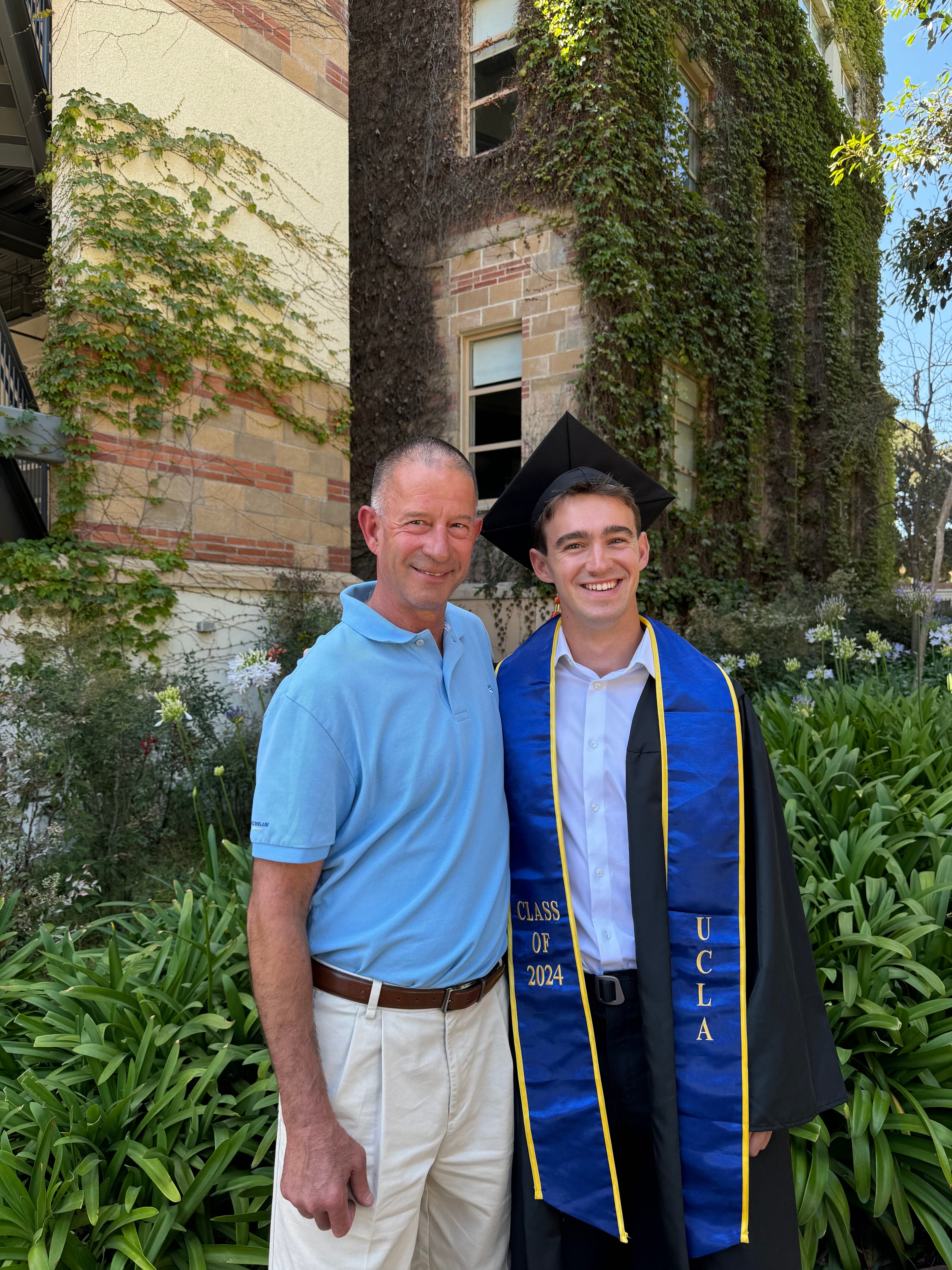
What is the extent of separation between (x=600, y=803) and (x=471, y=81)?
1082 centimetres

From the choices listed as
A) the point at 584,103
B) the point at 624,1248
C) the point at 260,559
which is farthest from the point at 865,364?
the point at 624,1248

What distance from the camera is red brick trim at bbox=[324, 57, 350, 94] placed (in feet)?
24.5

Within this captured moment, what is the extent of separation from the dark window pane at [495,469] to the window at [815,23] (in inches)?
393

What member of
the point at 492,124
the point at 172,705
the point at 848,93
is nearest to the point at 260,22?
the point at 492,124

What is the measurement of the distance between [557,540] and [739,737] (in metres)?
0.68

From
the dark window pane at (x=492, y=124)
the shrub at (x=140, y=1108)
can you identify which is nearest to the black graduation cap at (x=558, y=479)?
the shrub at (x=140, y=1108)

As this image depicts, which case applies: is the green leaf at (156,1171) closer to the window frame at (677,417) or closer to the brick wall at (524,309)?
the brick wall at (524,309)

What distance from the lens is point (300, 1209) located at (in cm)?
158

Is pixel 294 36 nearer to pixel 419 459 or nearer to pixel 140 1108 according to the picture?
pixel 419 459

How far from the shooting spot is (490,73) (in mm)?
10203

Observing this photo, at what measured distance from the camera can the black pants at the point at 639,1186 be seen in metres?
1.89

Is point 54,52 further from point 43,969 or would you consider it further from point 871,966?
point 871,966

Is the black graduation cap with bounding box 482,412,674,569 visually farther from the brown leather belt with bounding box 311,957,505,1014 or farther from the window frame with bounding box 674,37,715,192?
the window frame with bounding box 674,37,715,192

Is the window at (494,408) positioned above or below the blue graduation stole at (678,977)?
above
